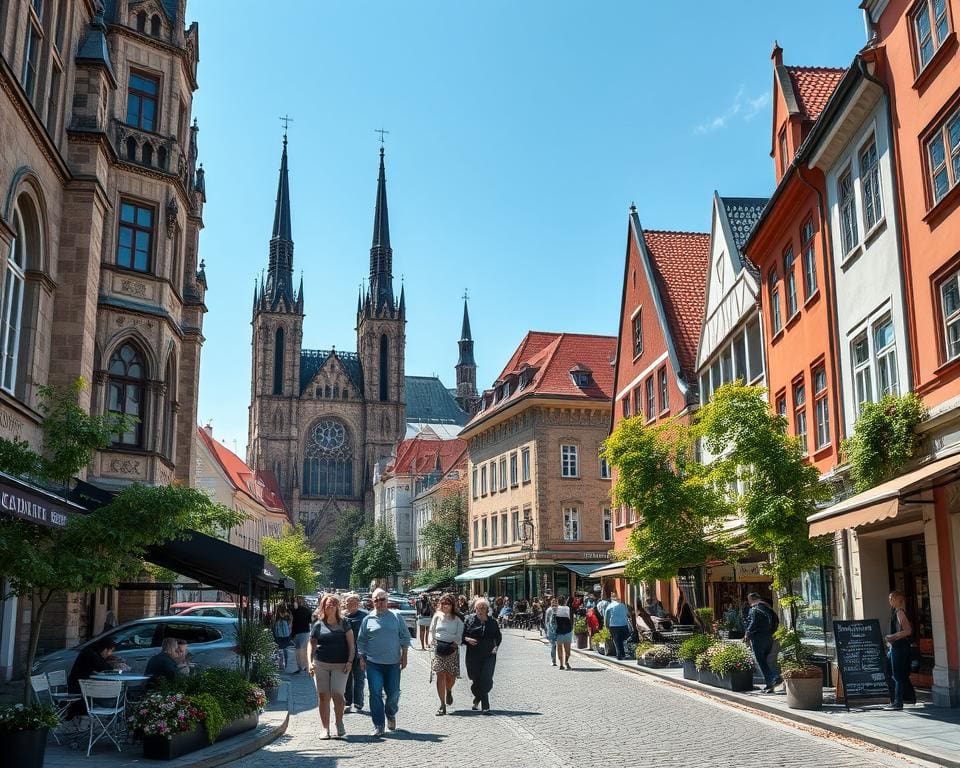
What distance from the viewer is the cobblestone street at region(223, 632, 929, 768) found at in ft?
35.4

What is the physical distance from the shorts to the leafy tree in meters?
61.9

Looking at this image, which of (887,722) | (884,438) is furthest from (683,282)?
(887,722)

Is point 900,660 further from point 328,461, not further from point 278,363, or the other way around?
point 278,363

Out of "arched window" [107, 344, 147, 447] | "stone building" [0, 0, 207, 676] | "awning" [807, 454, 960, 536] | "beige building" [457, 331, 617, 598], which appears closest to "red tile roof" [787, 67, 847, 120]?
"awning" [807, 454, 960, 536]

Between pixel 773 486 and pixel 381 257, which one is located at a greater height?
pixel 381 257

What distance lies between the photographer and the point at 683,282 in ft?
122

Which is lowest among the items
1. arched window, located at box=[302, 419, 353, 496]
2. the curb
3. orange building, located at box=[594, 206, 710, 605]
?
the curb

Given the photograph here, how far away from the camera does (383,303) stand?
131375 millimetres

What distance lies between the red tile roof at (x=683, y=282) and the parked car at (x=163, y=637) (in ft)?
61.3

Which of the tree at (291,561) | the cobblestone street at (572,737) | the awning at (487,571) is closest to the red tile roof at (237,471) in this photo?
the tree at (291,561)

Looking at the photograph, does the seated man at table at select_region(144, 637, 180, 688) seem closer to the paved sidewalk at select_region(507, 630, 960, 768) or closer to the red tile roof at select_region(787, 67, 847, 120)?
the paved sidewalk at select_region(507, 630, 960, 768)

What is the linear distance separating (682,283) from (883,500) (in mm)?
24079

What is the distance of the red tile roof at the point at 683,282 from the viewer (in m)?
33.9

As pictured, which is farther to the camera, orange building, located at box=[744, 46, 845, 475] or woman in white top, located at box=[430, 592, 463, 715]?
orange building, located at box=[744, 46, 845, 475]
